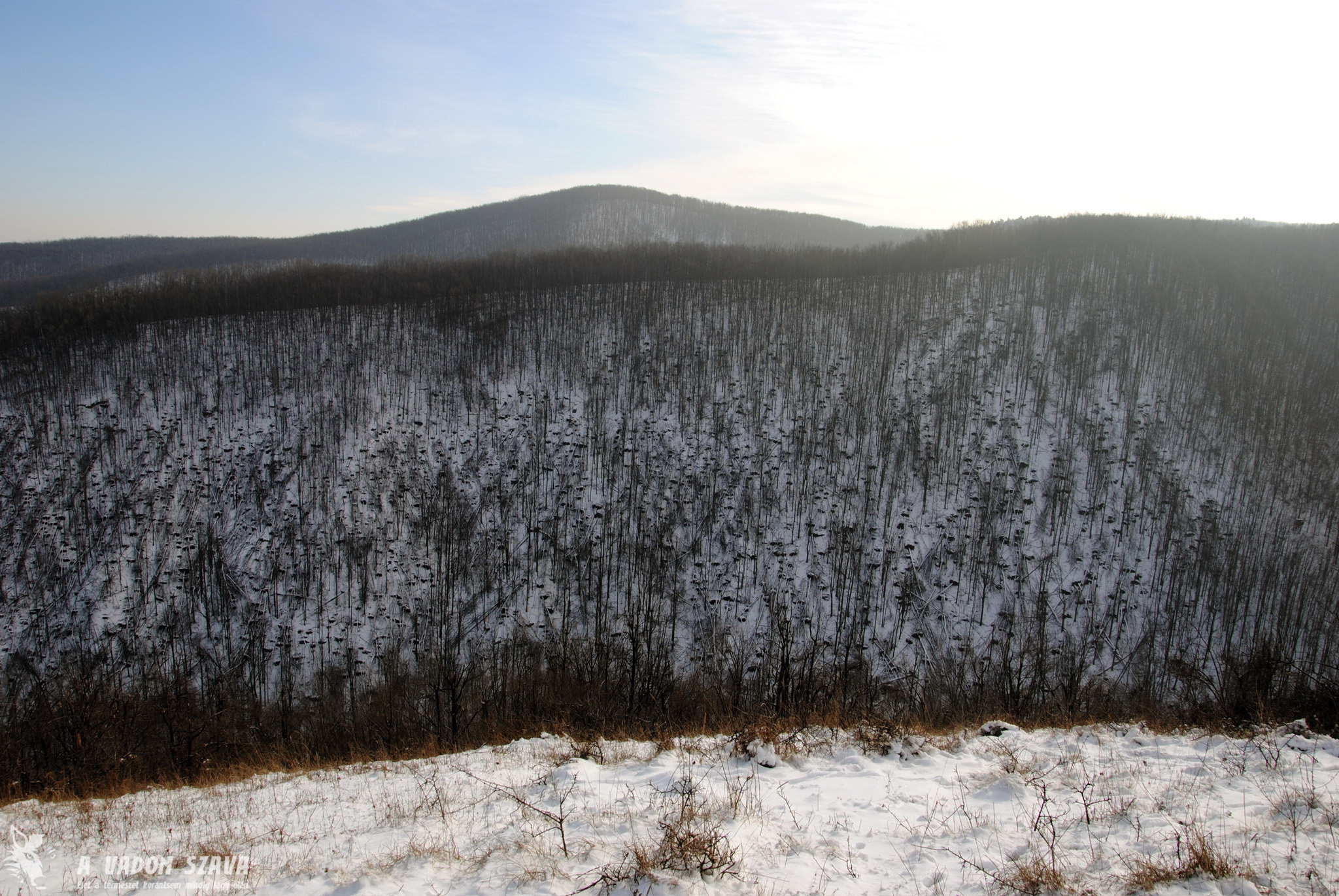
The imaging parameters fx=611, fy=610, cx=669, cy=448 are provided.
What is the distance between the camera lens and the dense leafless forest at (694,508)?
1522 centimetres

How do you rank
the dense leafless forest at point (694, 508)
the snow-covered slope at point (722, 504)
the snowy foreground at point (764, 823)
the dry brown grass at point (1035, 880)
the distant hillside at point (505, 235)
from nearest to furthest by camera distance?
the dry brown grass at point (1035, 880) < the snowy foreground at point (764, 823) < the dense leafless forest at point (694, 508) < the snow-covered slope at point (722, 504) < the distant hillside at point (505, 235)

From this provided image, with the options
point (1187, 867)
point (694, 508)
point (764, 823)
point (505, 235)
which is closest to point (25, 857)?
point (764, 823)

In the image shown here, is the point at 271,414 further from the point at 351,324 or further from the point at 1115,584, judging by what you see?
the point at 1115,584

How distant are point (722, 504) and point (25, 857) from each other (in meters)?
19.3

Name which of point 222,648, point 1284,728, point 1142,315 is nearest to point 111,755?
point 222,648

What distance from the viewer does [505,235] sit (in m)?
91.1

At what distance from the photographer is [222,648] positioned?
1941cm

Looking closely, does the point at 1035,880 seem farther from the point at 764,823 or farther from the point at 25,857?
the point at 25,857

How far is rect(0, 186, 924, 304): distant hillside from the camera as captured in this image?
83.0m

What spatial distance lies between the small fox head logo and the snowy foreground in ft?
0.13

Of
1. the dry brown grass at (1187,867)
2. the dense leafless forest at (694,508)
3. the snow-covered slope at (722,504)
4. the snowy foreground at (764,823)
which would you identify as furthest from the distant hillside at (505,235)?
the dry brown grass at (1187,867)

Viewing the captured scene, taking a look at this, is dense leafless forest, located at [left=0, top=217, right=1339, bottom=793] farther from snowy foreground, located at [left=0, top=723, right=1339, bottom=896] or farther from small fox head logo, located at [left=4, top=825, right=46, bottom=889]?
small fox head logo, located at [left=4, top=825, right=46, bottom=889]

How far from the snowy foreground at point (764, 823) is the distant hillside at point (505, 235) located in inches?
3107

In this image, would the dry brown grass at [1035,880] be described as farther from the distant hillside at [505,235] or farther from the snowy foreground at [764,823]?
the distant hillside at [505,235]
